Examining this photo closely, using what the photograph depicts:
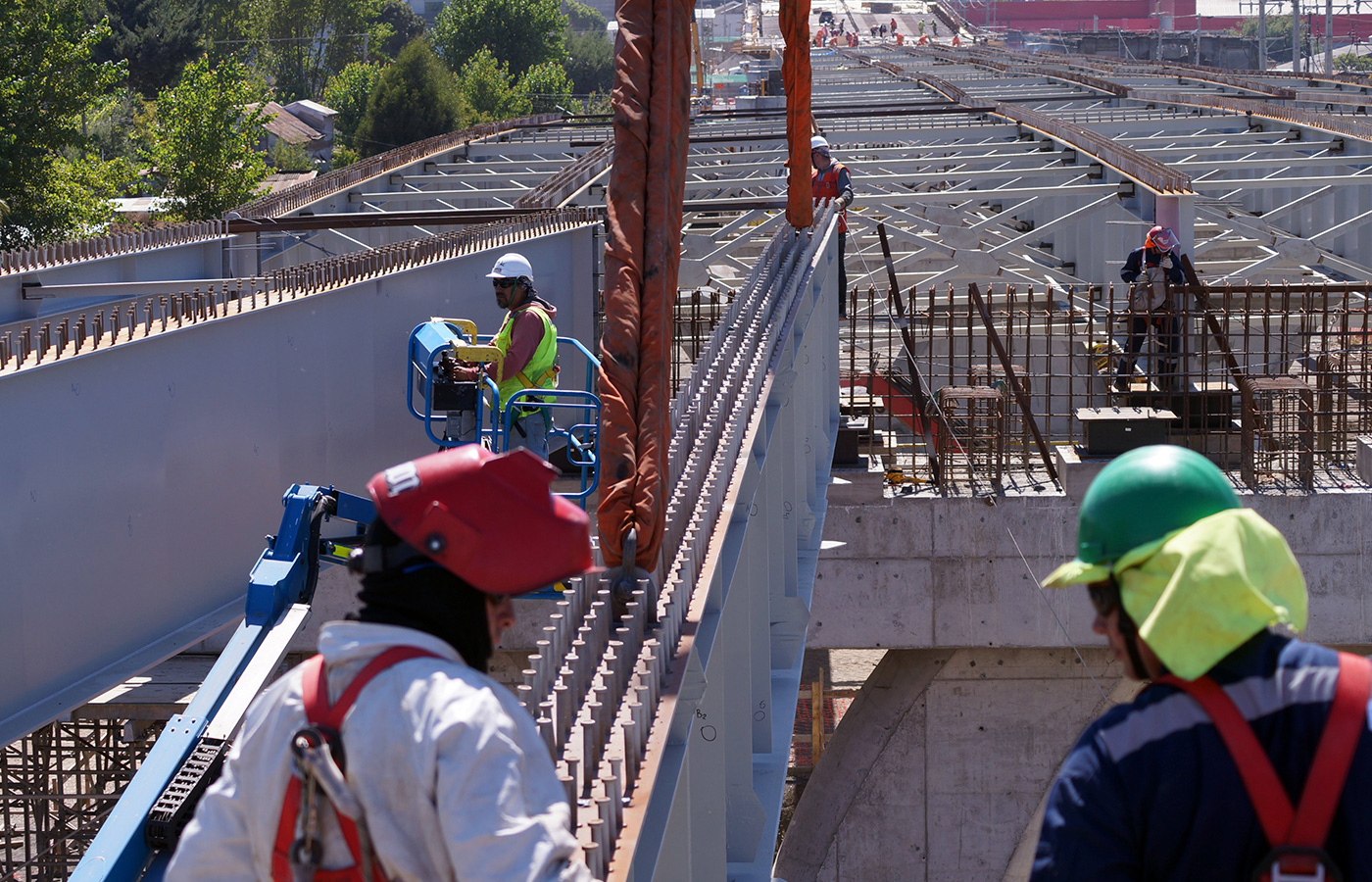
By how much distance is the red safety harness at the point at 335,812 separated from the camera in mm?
2256

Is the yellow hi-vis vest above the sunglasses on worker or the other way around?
the other way around

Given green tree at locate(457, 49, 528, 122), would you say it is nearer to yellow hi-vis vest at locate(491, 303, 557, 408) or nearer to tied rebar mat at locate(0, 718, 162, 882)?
tied rebar mat at locate(0, 718, 162, 882)

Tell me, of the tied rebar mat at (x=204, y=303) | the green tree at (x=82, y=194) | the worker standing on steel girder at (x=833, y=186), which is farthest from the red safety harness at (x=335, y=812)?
the green tree at (x=82, y=194)

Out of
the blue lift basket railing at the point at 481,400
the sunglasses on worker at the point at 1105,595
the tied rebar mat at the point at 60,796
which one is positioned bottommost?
the tied rebar mat at the point at 60,796

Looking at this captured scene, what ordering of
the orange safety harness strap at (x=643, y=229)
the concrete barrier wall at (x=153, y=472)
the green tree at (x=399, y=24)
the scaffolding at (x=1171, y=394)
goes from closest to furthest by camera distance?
the orange safety harness strap at (x=643, y=229), the concrete barrier wall at (x=153, y=472), the scaffolding at (x=1171, y=394), the green tree at (x=399, y=24)

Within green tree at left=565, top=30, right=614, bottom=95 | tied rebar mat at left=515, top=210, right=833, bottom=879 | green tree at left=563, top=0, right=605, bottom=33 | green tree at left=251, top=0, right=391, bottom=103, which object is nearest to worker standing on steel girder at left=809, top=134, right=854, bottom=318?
tied rebar mat at left=515, top=210, right=833, bottom=879

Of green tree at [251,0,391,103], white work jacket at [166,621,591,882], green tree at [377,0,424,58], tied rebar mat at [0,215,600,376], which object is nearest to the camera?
white work jacket at [166,621,591,882]

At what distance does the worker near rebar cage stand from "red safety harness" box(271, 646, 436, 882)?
52.6ft

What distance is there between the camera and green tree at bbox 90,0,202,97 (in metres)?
72.9

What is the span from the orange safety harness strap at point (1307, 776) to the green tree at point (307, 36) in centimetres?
10092

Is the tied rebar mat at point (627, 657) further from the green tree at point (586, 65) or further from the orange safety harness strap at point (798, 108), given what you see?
the green tree at point (586, 65)

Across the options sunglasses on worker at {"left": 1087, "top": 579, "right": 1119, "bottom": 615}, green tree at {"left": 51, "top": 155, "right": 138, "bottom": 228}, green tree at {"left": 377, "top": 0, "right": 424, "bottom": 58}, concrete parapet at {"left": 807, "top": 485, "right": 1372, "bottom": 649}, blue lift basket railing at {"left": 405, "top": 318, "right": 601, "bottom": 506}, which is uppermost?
green tree at {"left": 377, "top": 0, "right": 424, "bottom": 58}

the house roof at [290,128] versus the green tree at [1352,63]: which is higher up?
the green tree at [1352,63]

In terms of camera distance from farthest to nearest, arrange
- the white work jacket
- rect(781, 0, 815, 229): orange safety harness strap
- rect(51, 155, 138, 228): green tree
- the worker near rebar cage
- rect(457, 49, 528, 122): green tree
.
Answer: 1. rect(457, 49, 528, 122): green tree
2. rect(51, 155, 138, 228): green tree
3. the worker near rebar cage
4. rect(781, 0, 815, 229): orange safety harness strap
5. the white work jacket
